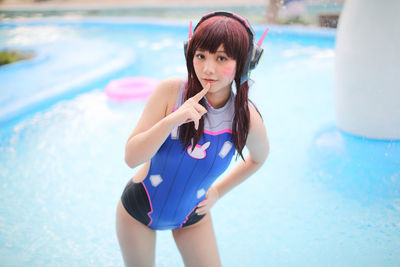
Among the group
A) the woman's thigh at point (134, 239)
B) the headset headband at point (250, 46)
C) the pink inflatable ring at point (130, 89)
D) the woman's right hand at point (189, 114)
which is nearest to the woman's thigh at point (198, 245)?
the woman's thigh at point (134, 239)

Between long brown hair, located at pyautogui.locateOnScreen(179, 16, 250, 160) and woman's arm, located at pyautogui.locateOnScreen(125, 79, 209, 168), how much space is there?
10 cm

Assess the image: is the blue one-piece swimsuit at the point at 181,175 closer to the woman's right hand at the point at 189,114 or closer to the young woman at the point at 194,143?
the young woman at the point at 194,143

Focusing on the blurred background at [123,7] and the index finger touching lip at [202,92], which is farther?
the blurred background at [123,7]

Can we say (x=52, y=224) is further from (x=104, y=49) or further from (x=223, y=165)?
(x=104, y=49)

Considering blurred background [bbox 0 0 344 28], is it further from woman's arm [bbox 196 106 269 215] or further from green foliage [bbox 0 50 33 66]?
woman's arm [bbox 196 106 269 215]

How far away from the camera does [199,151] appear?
1.53 m

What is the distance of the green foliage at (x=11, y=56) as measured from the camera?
7.18 meters

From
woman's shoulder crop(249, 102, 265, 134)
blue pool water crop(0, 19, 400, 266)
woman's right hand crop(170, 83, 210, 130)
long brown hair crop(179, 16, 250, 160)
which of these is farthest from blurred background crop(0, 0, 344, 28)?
woman's right hand crop(170, 83, 210, 130)

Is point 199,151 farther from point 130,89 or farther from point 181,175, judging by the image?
point 130,89

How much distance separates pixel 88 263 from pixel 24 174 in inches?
62.6

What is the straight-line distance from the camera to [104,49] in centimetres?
860

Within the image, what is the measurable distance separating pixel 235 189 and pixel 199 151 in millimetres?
2119

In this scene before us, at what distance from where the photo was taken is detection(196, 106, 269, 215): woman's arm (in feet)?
5.27

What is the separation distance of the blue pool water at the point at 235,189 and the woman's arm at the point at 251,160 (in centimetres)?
99
